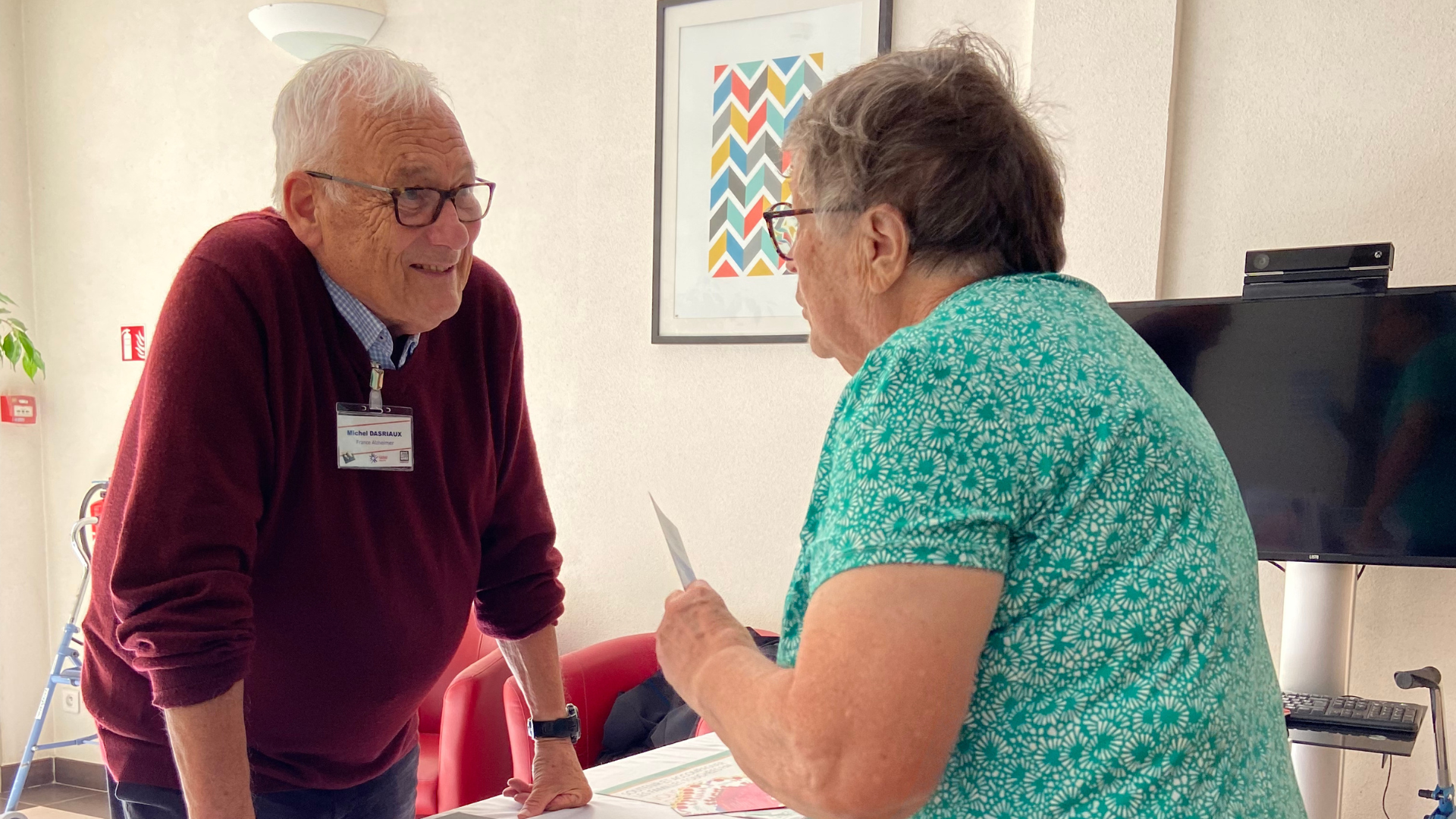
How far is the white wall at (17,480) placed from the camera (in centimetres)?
449

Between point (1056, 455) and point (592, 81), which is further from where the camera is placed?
point (592, 81)

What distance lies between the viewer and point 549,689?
163 cm

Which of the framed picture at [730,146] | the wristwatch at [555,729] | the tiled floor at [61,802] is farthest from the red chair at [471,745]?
the tiled floor at [61,802]

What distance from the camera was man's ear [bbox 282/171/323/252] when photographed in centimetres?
142

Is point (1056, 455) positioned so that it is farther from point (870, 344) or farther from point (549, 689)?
point (549, 689)

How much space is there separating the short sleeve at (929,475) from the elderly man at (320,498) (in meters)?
0.74

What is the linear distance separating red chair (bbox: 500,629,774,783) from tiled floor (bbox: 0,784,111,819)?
2.25 m

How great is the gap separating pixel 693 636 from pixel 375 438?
1.97ft

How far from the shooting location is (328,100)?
1414 mm

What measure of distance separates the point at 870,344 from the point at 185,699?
791 mm

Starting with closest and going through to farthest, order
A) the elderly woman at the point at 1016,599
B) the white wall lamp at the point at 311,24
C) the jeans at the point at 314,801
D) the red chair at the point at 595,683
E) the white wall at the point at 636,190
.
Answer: the elderly woman at the point at 1016,599
the jeans at the point at 314,801
the white wall at the point at 636,190
the red chair at the point at 595,683
the white wall lamp at the point at 311,24

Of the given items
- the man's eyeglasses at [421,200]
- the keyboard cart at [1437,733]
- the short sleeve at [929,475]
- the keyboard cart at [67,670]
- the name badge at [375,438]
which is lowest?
the keyboard cart at [67,670]

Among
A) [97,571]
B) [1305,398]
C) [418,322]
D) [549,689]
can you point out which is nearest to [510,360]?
[418,322]

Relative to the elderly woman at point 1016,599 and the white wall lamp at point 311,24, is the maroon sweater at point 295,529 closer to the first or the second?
the elderly woman at point 1016,599
